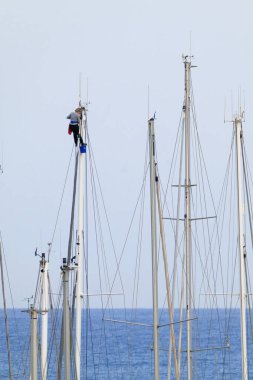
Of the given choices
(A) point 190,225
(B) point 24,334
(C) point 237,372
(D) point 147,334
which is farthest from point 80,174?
(D) point 147,334

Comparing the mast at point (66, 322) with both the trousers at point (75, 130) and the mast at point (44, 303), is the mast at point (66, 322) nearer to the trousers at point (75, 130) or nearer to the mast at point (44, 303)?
the mast at point (44, 303)

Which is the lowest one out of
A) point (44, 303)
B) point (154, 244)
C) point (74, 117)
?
point (44, 303)

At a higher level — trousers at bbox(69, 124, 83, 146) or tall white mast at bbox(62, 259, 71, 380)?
trousers at bbox(69, 124, 83, 146)

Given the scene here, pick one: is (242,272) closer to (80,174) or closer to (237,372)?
(80,174)

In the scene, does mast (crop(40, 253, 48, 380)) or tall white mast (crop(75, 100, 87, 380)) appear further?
mast (crop(40, 253, 48, 380))

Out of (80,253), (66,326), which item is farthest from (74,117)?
(66,326)

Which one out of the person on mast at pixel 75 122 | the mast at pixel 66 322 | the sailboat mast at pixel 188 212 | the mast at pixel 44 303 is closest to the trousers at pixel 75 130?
the person on mast at pixel 75 122

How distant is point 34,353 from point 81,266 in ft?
9.27

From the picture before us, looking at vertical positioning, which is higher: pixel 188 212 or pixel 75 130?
pixel 75 130

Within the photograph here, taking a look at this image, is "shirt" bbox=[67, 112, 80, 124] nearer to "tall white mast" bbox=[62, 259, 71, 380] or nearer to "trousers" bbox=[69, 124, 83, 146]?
"trousers" bbox=[69, 124, 83, 146]

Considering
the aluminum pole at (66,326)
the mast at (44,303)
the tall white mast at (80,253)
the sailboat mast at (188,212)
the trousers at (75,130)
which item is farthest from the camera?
the sailboat mast at (188,212)

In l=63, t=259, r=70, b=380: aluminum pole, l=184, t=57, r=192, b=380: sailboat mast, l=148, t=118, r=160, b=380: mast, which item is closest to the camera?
l=63, t=259, r=70, b=380: aluminum pole

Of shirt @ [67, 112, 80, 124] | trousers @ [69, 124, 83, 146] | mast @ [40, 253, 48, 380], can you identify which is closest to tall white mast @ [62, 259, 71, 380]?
mast @ [40, 253, 48, 380]

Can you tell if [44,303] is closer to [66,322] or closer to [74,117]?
[74,117]
